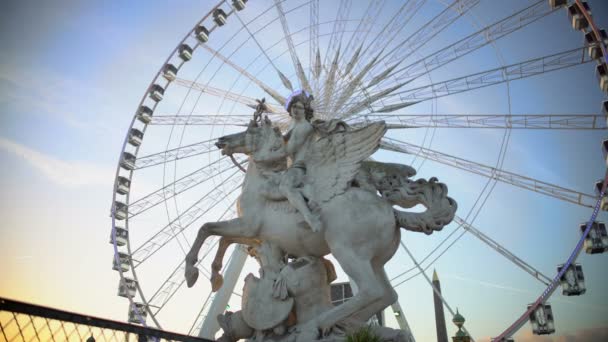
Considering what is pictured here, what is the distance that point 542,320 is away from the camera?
12781 millimetres

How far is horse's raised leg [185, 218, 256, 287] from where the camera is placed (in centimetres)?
600

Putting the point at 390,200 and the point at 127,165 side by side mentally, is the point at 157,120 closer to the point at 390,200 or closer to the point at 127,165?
the point at 127,165

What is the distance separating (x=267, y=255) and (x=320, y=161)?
1.26 meters

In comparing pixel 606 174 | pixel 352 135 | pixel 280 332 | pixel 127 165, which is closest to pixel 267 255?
pixel 280 332

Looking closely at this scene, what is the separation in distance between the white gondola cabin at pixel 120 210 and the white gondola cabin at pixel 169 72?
409cm

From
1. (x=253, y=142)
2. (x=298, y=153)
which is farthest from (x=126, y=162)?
(x=298, y=153)

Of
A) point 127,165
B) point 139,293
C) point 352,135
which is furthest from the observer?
point 127,165

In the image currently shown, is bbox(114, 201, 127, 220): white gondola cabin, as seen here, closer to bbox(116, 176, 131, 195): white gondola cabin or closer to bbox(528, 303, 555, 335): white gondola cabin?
bbox(116, 176, 131, 195): white gondola cabin

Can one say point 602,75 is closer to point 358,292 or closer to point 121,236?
point 358,292

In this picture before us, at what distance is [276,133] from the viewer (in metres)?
6.63

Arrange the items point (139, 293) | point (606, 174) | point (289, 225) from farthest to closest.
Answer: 1. point (139, 293)
2. point (606, 174)
3. point (289, 225)

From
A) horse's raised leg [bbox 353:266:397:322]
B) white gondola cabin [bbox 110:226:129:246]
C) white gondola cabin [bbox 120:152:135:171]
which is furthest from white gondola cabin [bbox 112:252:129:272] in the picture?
horse's raised leg [bbox 353:266:397:322]

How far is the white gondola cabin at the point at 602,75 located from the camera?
12.9m

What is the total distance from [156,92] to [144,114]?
2.54 feet
